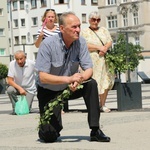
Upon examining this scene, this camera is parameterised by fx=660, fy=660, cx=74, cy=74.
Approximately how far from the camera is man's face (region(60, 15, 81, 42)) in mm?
7910

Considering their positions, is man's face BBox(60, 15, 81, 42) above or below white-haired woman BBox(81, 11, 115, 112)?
above

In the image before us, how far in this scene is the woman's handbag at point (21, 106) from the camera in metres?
14.0

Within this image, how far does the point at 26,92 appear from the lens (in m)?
14.7

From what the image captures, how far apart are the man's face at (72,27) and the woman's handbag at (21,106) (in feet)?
20.4

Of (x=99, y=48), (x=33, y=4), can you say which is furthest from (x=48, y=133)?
(x=33, y=4)

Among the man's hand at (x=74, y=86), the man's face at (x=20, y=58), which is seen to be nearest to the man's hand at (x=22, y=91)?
the man's face at (x=20, y=58)

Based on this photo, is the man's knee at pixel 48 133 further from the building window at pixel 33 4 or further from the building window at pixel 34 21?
the building window at pixel 33 4

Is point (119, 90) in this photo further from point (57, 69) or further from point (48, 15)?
point (57, 69)

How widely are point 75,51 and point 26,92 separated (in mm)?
6640

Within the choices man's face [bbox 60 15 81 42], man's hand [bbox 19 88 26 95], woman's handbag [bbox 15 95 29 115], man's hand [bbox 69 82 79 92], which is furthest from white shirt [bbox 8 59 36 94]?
man's hand [bbox 69 82 79 92]

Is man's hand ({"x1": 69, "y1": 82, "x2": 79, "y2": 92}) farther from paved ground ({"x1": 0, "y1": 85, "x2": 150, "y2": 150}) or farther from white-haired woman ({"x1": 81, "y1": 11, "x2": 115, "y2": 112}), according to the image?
white-haired woman ({"x1": 81, "y1": 11, "x2": 115, "y2": 112})

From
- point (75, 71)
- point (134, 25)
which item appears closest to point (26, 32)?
point (134, 25)

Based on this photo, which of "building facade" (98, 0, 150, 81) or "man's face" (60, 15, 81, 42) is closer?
"man's face" (60, 15, 81, 42)

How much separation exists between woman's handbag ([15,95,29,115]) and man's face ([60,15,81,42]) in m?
6.21
